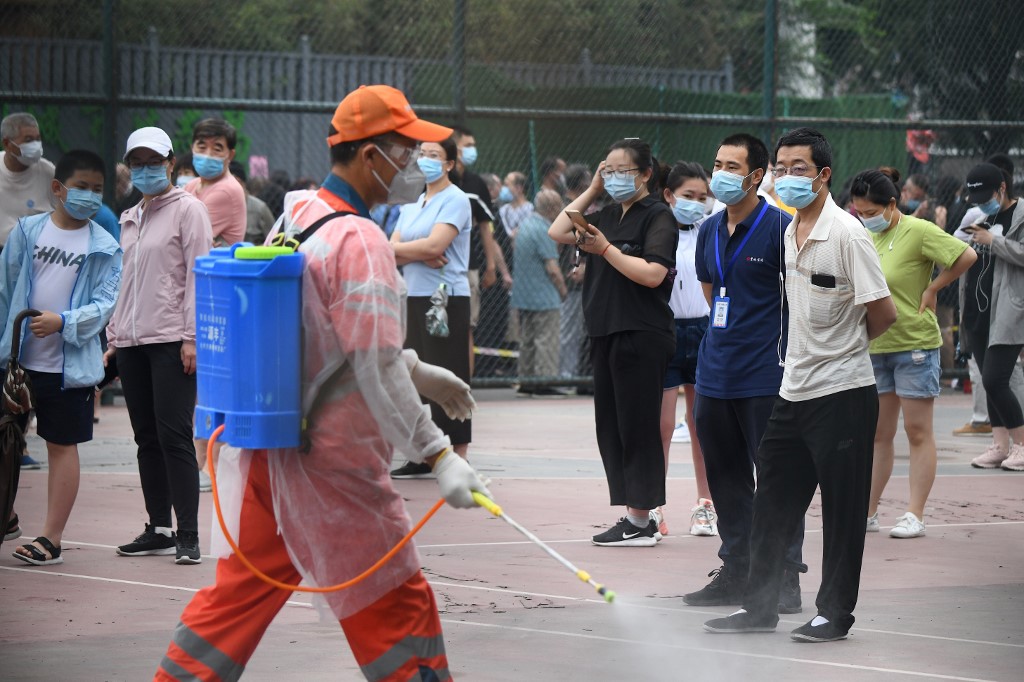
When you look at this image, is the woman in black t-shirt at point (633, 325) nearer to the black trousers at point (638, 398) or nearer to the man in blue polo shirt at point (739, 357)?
the black trousers at point (638, 398)

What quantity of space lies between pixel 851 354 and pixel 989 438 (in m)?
7.30

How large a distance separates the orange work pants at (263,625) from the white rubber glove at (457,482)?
26 cm

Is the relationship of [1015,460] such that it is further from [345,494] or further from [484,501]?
[345,494]

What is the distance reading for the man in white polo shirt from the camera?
19.4 feet

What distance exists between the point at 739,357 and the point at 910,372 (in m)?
2.30

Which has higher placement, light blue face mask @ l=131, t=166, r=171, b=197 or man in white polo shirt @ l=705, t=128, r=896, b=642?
light blue face mask @ l=131, t=166, r=171, b=197

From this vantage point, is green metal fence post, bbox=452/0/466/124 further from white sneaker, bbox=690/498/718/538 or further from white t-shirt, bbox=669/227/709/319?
white sneaker, bbox=690/498/718/538

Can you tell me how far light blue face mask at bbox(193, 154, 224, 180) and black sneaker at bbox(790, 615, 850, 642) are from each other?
4760mm

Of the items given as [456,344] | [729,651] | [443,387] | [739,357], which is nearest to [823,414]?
[739,357]

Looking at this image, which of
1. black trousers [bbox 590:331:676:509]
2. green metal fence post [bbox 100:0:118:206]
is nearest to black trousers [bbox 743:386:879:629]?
black trousers [bbox 590:331:676:509]

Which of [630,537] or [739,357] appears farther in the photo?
[630,537]

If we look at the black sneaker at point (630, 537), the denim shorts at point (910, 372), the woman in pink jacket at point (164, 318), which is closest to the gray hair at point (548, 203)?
the denim shorts at point (910, 372)

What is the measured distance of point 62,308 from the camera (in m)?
7.36

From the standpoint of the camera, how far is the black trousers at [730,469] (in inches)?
261
